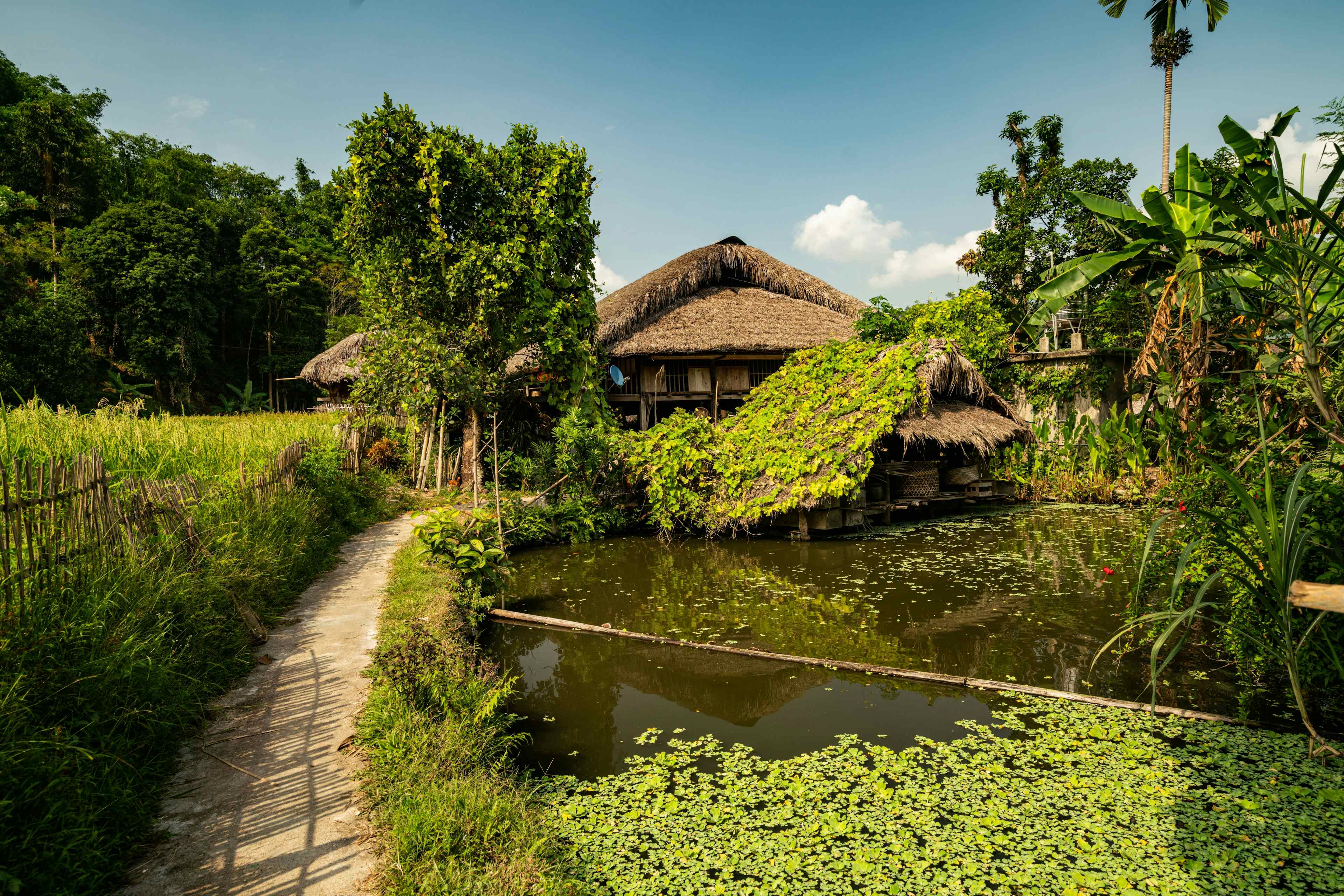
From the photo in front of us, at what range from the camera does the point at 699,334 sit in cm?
1412

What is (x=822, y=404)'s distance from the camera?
394 inches

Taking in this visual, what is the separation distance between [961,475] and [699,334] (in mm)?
6357

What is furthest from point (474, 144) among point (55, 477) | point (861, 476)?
point (55, 477)

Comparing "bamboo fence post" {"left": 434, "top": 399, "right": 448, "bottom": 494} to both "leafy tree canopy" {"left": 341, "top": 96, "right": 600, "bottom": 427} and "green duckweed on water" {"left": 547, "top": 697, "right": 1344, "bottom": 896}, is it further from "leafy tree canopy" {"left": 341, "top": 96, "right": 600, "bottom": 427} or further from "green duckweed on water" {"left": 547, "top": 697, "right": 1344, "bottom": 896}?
"green duckweed on water" {"left": 547, "top": 697, "right": 1344, "bottom": 896}

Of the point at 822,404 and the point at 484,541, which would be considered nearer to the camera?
the point at 484,541

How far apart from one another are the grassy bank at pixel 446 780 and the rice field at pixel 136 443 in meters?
2.17

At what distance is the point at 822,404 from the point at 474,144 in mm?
7516

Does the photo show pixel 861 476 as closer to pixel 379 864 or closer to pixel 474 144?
pixel 379 864

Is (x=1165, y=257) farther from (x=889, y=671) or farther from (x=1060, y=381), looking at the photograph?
(x=1060, y=381)

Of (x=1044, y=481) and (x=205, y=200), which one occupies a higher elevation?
(x=205, y=200)

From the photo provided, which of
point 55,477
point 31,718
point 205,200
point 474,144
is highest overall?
point 205,200

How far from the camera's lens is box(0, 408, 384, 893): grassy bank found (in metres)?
2.17

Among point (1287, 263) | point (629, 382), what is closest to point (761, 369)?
point (629, 382)

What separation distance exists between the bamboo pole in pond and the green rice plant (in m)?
0.56
